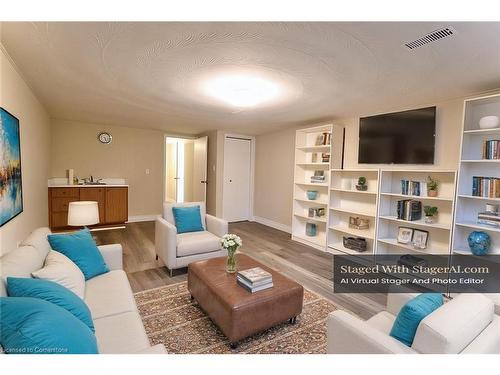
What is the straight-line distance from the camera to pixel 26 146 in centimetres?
289

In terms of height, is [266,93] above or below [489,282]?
above

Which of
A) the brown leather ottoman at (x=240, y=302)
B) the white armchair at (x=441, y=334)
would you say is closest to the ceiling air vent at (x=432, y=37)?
the white armchair at (x=441, y=334)

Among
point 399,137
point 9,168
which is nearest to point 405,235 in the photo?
point 399,137

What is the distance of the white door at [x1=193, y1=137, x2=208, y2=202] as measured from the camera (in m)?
5.89

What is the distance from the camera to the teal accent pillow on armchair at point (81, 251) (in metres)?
1.91

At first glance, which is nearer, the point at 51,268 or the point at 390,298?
the point at 51,268

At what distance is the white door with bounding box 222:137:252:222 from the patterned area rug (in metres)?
3.72

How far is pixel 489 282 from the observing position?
8.49 ft

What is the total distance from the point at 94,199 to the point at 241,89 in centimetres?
393

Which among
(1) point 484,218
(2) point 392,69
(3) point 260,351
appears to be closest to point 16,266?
(3) point 260,351

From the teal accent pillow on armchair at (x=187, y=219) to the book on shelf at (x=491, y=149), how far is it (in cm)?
330

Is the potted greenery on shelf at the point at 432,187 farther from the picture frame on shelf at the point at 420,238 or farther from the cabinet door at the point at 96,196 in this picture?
the cabinet door at the point at 96,196
